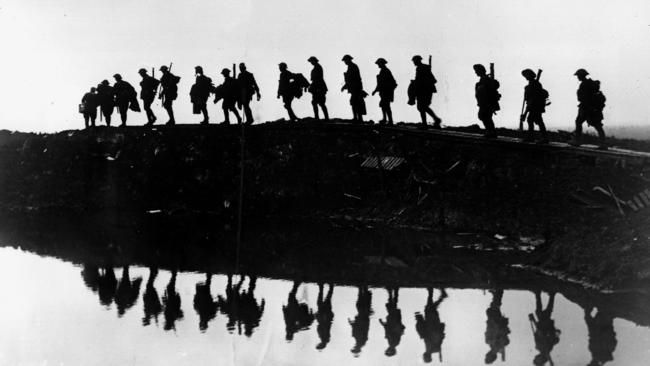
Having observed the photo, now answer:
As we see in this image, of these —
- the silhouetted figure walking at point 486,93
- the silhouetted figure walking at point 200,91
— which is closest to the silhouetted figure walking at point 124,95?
the silhouetted figure walking at point 200,91

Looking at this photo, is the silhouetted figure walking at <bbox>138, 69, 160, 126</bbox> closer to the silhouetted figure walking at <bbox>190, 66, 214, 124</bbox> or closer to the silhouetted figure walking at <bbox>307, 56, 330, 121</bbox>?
the silhouetted figure walking at <bbox>190, 66, 214, 124</bbox>

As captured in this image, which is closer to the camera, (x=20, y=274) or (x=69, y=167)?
(x=20, y=274)

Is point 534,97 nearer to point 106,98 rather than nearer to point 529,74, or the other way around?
point 529,74

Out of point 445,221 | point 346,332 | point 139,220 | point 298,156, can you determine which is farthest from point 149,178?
point 346,332

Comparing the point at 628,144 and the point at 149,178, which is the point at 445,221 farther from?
the point at 149,178

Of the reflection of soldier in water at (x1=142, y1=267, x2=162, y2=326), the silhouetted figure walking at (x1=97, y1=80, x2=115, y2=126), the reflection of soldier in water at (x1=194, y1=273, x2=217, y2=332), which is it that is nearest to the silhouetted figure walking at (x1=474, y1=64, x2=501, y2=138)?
the reflection of soldier in water at (x1=194, y1=273, x2=217, y2=332)
